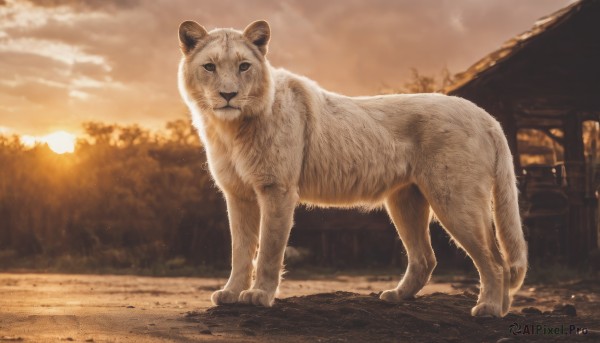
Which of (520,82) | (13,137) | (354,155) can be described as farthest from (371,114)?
(13,137)

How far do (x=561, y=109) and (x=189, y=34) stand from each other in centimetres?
1029

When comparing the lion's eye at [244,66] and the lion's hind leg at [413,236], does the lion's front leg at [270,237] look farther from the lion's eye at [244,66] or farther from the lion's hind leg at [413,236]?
the lion's hind leg at [413,236]

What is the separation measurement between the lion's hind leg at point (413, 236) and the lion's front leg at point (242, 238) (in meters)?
1.43

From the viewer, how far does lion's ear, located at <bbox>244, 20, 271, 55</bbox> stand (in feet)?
20.4

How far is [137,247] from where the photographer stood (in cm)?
1521

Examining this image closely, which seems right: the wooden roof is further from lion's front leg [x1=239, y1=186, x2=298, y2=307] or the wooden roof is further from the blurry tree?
lion's front leg [x1=239, y1=186, x2=298, y2=307]

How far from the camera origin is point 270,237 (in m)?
6.02

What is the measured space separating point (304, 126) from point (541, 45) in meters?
9.39

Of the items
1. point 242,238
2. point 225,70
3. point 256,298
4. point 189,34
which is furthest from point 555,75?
point 256,298

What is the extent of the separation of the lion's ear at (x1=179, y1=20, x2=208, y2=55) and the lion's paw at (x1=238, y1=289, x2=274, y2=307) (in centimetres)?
212

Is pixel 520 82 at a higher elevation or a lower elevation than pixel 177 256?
higher

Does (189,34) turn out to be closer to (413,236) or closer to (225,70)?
(225,70)

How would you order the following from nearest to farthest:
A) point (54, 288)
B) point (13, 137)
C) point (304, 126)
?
point (304, 126)
point (54, 288)
point (13, 137)

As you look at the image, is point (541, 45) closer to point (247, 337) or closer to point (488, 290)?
point (488, 290)
